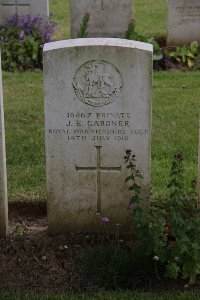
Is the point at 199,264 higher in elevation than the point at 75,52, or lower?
lower

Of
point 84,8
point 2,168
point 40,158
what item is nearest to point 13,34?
point 84,8

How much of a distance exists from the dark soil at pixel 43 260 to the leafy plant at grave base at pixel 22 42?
446 centimetres

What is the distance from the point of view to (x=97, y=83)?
189 inches

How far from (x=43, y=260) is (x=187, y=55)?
5.75 m

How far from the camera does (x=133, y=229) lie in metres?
5.05

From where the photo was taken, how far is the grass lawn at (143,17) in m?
11.8

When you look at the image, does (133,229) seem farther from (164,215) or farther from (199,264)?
(199,264)

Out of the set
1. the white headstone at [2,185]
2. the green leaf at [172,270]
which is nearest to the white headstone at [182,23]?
the white headstone at [2,185]

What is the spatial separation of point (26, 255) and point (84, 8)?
6385mm

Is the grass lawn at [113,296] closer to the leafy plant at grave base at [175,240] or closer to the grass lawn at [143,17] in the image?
the leafy plant at grave base at [175,240]

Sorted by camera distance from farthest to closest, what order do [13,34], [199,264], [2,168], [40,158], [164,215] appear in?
[13,34]
[40,158]
[2,168]
[164,215]
[199,264]

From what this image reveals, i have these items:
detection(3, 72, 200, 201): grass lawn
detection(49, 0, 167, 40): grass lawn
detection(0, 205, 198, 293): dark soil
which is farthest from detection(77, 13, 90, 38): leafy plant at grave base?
detection(0, 205, 198, 293): dark soil

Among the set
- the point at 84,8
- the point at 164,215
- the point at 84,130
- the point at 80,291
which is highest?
the point at 84,8

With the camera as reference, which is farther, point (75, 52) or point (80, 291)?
point (75, 52)
